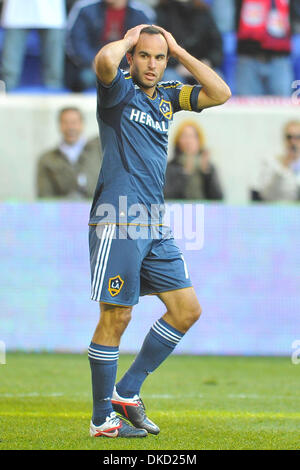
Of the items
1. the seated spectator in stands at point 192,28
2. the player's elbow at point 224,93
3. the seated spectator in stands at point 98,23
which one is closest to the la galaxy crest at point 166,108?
the player's elbow at point 224,93

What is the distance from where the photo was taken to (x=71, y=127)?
859cm

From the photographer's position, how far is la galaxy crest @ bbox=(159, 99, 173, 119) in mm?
4625

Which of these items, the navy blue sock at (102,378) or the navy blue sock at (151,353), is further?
the navy blue sock at (151,353)

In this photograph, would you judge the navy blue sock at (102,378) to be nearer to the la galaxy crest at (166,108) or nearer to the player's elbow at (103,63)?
the la galaxy crest at (166,108)

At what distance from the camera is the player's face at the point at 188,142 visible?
834 centimetres

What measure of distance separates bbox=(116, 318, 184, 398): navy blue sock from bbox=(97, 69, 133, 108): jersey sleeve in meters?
1.20

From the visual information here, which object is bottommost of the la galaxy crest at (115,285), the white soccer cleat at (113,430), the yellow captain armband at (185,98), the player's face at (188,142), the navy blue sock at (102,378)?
the white soccer cleat at (113,430)

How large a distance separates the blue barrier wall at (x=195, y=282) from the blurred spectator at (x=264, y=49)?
1931 millimetres

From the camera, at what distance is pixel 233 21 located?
410 inches

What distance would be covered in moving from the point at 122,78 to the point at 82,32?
510 centimetres

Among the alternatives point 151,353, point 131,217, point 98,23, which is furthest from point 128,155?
point 98,23

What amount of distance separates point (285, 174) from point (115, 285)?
4.53 metres

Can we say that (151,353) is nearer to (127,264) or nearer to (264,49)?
(127,264)

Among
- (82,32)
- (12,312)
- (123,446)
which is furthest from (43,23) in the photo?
(123,446)
